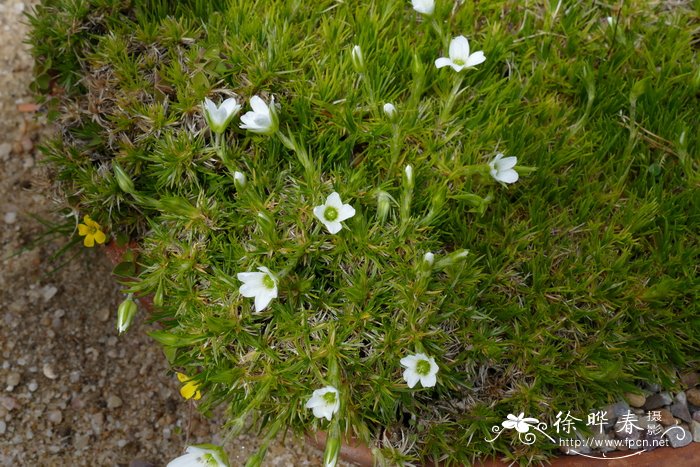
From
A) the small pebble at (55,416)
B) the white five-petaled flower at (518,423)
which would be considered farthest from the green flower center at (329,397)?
the small pebble at (55,416)

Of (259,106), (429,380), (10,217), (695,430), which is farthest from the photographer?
(10,217)

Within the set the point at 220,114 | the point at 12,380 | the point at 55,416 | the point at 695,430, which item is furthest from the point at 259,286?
the point at 695,430

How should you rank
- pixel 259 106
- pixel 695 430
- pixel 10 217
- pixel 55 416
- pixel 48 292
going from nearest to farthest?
pixel 259 106, pixel 695 430, pixel 55 416, pixel 48 292, pixel 10 217

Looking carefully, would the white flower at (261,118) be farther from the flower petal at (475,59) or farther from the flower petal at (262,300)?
the flower petal at (475,59)

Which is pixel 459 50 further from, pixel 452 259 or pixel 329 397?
pixel 329 397

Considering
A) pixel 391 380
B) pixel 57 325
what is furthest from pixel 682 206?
pixel 57 325

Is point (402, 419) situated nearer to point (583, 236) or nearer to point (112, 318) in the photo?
point (583, 236)
